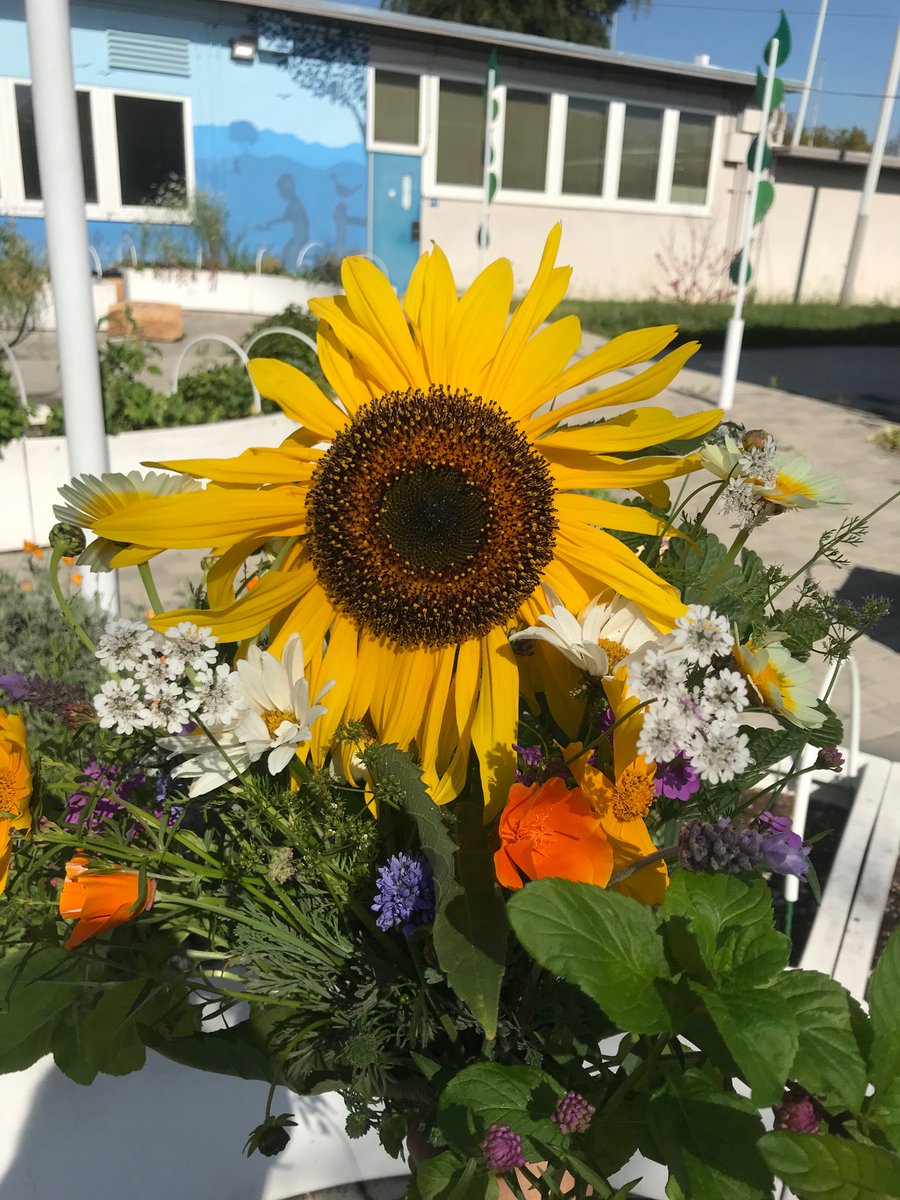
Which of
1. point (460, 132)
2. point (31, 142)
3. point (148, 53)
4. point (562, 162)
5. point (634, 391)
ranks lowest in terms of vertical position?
point (634, 391)

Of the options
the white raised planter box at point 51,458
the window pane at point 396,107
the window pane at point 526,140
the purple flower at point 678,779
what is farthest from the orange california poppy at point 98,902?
the window pane at point 526,140

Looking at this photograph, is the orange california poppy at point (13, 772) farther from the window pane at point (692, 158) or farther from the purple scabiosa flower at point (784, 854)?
the window pane at point (692, 158)

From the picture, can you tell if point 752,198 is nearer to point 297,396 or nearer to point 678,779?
point 297,396

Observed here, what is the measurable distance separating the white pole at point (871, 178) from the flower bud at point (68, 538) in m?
19.4

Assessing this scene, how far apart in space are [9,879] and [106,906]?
159 mm

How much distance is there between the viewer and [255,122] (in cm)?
1409

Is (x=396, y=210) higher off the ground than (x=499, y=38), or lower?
lower

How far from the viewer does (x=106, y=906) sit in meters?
A: 0.76

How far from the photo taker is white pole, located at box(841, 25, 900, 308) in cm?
1714

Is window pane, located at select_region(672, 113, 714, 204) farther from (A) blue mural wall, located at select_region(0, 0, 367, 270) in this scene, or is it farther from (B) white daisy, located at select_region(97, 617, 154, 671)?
(B) white daisy, located at select_region(97, 617, 154, 671)

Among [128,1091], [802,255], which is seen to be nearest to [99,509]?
[128,1091]

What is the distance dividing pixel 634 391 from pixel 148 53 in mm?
14866

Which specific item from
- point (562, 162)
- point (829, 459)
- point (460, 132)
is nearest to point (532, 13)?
point (562, 162)

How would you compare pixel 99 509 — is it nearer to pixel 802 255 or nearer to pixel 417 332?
pixel 417 332
